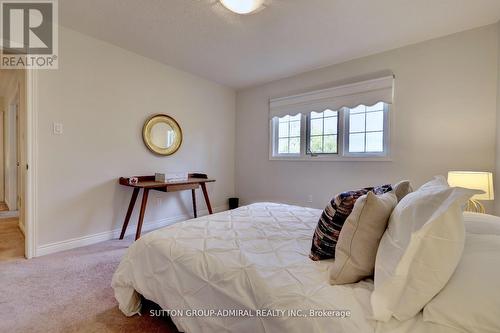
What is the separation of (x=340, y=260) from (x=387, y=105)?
2.59 metres

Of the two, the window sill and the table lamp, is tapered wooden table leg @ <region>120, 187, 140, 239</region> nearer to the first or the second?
the window sill

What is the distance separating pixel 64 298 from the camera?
166cm

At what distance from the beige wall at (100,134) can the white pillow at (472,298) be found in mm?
3087

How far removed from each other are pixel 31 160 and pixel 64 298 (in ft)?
4.61

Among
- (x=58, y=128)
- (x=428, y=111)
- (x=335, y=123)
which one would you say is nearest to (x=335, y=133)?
(x=335, y=123)

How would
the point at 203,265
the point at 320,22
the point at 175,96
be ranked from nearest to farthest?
the point at 203,265
the point at 320,22
the point at 175,96

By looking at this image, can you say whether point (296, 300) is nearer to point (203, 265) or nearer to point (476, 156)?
point (203, 265)

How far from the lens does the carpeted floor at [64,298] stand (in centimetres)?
140

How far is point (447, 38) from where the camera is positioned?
2480 mm

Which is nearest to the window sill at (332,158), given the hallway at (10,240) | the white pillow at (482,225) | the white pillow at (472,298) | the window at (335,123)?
the window at (335,123)

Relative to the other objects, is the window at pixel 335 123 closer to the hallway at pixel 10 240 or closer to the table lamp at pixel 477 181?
the table lamp at pixel 477 181

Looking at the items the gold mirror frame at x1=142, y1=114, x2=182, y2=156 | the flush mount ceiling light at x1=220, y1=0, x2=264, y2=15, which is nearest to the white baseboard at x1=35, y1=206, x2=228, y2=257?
the gold mirror frame at x1=142, y1=114, x2=182, y2=156

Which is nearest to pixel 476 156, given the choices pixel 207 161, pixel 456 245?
pixel 456 245

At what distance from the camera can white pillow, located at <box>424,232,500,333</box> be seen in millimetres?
660
